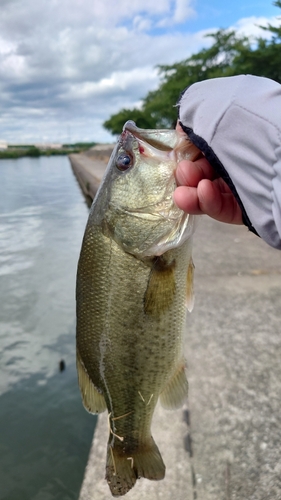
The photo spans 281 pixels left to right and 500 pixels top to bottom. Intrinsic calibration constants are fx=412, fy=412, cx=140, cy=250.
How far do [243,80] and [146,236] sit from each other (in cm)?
72

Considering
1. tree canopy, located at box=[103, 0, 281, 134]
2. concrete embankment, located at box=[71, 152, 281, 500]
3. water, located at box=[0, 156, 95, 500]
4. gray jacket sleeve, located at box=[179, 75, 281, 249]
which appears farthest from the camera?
tree canopy, located at box=[103, 0, 281, 134]

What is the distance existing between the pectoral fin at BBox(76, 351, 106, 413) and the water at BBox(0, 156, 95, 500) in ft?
7.20

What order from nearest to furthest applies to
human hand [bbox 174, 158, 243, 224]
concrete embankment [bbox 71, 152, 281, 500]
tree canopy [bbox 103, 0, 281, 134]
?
human hand [bbox 174, 158, 243, 224]
concrete embankment [bbox 71, 152, 281, 500]
tree canopy [bbox 103, 0, 281, 134]

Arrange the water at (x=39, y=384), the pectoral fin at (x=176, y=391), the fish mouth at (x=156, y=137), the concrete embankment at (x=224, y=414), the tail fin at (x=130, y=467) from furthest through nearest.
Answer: the water at (x=39, y=384)
the concrete embankment at (x=224, y=414)
the pectoral fin at (x=176, y=391)
the tail fin at (x=130, y=467)
the fish mouth at (x=156, y=137)

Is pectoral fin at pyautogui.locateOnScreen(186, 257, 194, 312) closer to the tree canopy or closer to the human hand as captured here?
the human hand

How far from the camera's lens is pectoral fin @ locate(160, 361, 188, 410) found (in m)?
1.98

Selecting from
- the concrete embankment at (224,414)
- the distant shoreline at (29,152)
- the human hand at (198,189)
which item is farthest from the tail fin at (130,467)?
the distant shoreline at (29,152)

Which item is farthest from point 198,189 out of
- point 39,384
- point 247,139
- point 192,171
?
point 39,384

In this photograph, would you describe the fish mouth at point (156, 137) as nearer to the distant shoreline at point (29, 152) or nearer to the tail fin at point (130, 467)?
the tail fin at point (130, 467)

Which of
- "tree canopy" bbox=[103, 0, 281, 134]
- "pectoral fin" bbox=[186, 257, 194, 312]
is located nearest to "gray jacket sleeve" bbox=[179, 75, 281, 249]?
"pectoral fin" bbox=[186, 257, 194, 312]

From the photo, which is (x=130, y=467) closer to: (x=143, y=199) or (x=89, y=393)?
(x=89, y=393)

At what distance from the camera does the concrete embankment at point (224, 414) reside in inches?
93.5

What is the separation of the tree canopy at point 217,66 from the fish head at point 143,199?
9628 mm

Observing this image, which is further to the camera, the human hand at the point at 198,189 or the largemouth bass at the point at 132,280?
the largemouth bass at the point at 132,280
